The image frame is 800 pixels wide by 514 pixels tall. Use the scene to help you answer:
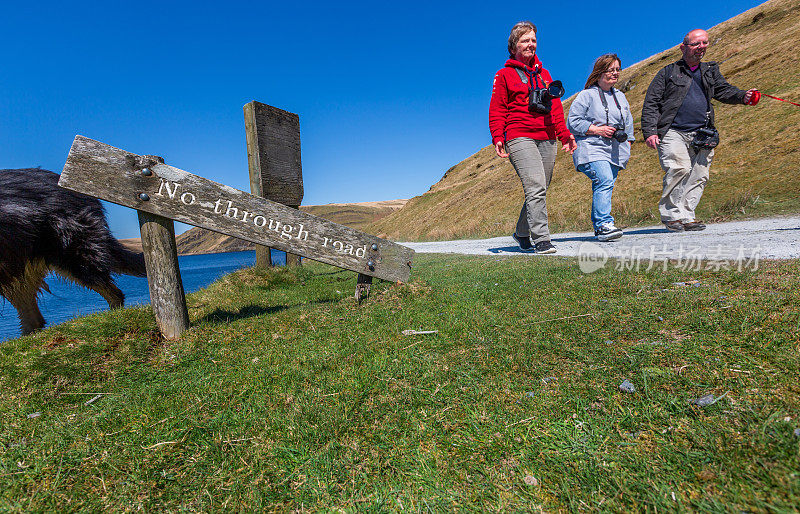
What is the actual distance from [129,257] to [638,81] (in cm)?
4009

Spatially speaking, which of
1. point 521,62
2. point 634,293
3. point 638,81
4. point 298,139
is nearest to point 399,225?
point 638,81

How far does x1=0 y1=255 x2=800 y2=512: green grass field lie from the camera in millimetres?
1283

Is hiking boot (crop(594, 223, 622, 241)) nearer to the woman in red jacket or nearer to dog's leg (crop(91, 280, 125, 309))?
the woman in red jacket

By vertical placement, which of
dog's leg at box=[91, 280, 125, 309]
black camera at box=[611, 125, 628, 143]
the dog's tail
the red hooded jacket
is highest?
the red hooded jacket

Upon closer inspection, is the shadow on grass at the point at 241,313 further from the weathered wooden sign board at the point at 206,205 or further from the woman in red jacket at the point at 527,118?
the woman in red jacket at the point at 527,118

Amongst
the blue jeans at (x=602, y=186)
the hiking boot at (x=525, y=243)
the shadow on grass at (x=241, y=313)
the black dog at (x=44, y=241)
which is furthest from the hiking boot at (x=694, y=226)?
the black dog at (x=44, y=241)

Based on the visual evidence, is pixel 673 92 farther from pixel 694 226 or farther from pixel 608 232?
Answer: pixel 608 232

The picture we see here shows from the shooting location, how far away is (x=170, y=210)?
338cm

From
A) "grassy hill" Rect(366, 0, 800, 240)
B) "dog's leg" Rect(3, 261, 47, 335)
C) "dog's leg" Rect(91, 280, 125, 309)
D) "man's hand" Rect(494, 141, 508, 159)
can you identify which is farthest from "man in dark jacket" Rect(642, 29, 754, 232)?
"dog's leg" Rect(3, 261, 47, 335)

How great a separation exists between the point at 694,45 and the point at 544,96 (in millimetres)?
2897

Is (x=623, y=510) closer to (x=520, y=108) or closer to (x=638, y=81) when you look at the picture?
(x=520, y=108)

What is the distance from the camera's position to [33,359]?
2791 millimetres

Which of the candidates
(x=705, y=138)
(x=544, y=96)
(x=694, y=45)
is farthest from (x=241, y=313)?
(x=694, y=45)

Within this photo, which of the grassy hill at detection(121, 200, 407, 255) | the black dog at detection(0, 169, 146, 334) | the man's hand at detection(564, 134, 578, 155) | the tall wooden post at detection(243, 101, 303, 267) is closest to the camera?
Result: the black dog at detection(0, 169, 146, 334)
